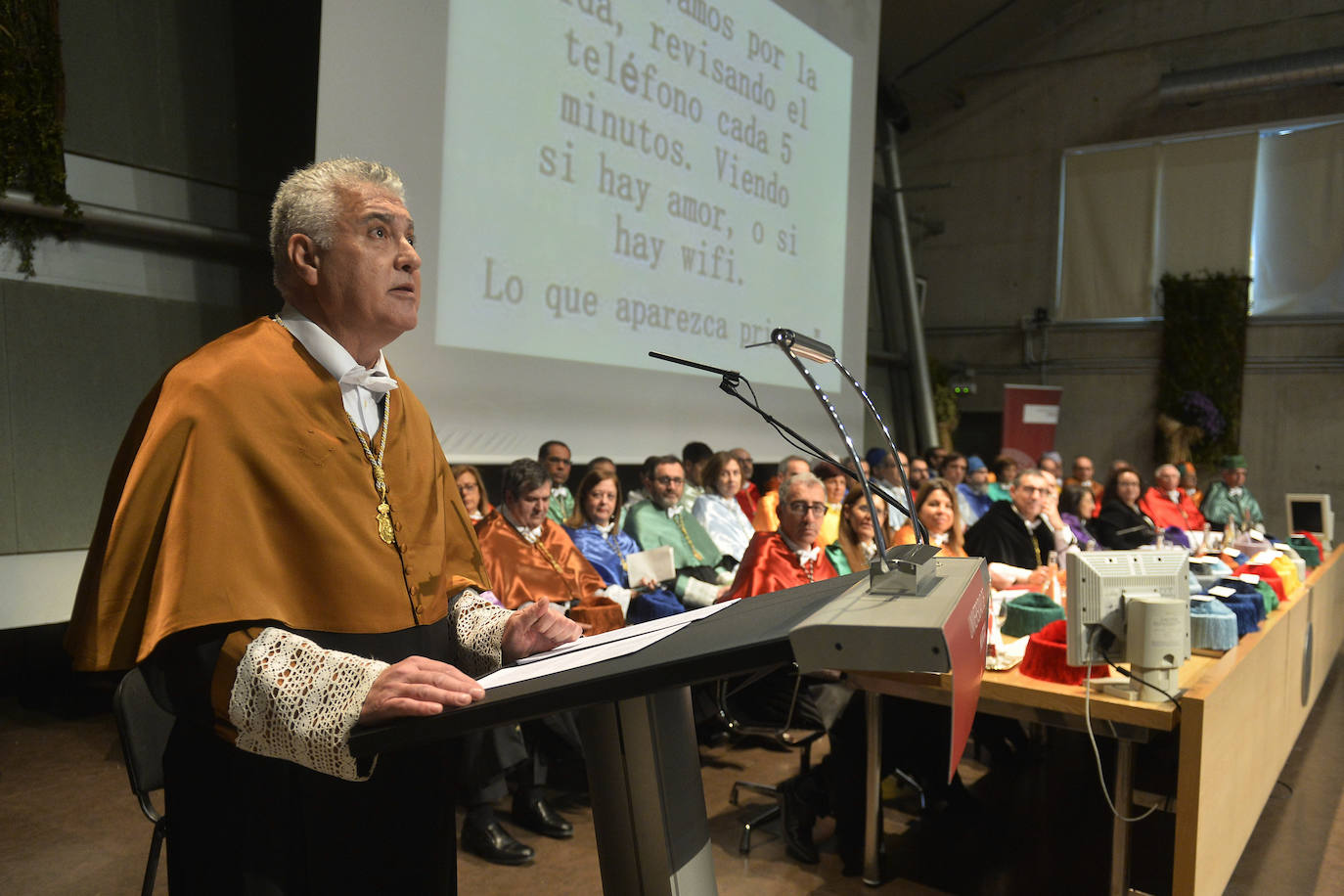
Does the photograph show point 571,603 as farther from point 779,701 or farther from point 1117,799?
point 1117,799

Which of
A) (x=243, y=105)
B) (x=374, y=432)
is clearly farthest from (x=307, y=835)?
(x=243, y=105)

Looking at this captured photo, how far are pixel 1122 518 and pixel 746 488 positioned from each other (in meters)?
2.66

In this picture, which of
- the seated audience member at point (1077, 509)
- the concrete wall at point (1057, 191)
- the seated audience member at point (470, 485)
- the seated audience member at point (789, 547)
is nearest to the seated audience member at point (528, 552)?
the seated audience member at point (470, 485)

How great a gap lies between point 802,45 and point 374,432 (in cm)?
613

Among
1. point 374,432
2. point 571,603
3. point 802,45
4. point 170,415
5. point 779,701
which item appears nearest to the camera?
point 170,415

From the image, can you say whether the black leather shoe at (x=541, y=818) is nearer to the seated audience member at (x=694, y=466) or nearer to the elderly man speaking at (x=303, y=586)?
the elderly man speaking at (x=303, y=586)

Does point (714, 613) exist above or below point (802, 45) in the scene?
below

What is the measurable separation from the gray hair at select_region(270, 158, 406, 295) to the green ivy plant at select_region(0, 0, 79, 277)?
3657 mm

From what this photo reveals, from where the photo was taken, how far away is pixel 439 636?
1.31 metres

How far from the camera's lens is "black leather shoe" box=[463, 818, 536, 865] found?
3004 mm

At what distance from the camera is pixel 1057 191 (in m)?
13.0

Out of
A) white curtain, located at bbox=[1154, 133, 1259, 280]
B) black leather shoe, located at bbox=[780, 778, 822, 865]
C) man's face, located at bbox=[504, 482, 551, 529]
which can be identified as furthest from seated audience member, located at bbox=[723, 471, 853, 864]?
white curtain, located at bbox=[1154, 133, 1259, 280]

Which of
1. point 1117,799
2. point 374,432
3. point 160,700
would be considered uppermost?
point 374,432

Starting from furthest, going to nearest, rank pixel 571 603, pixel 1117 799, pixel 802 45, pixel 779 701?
pixel 802 45
pixel 571 603
pixel 779 701
pixel 1117 799
